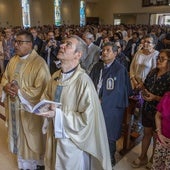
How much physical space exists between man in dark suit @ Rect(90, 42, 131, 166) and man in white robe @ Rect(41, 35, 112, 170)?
612mm

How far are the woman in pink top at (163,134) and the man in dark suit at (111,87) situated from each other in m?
0.53

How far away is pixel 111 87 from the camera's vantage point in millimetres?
2576

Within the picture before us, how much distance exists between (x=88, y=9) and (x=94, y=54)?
2376 centimetres

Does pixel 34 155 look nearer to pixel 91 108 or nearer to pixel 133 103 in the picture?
pixel 91 108

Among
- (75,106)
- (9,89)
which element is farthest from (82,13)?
(75,106)

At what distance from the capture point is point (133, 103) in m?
3.13

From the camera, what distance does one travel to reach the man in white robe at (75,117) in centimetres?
185

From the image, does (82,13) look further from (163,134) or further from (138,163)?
(163,134)

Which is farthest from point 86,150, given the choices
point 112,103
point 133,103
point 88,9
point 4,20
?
point 88,9

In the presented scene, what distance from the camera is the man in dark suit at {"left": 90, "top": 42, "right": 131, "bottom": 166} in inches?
101

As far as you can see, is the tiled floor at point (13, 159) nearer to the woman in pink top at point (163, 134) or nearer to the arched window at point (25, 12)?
the woman in pink top at point (163, 134)

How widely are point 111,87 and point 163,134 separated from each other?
28.8 inches

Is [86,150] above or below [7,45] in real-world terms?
below

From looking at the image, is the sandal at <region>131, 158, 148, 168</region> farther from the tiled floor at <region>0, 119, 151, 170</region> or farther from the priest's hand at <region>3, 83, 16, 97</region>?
the priest's hand at <region>3, 83, 16, 97</region>
